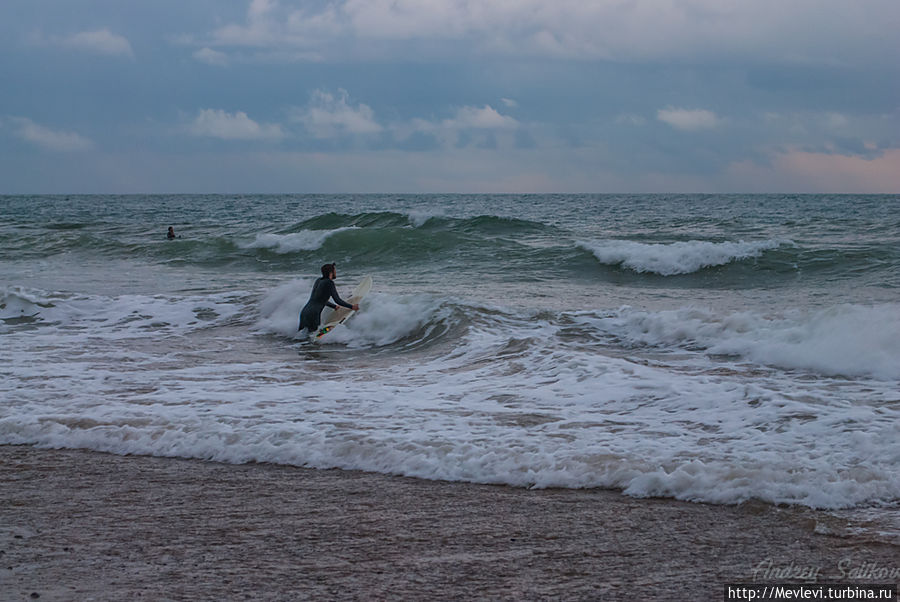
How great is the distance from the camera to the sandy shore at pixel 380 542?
317 cm

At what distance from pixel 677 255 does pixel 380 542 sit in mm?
16298

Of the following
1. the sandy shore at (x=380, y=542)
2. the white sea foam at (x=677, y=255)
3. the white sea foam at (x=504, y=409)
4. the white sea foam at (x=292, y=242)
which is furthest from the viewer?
the white sea foam at (x=292, y=242)

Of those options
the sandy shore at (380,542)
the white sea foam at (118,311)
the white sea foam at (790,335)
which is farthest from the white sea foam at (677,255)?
the sandy shore at (380,542)

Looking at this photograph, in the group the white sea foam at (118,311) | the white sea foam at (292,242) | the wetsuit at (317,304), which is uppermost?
the white sea foam at (292,242)

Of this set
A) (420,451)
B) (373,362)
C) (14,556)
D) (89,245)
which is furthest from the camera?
(89,245)

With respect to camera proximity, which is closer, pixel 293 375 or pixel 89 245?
pixel 293 375

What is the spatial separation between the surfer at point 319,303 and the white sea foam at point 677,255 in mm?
9085

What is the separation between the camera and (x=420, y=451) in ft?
16.8

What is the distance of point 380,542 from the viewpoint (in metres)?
3.66

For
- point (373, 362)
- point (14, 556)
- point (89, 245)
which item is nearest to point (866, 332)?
point (373, 362)

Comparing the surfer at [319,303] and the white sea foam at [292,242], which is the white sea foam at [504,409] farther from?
the white sea foam at [292,242]

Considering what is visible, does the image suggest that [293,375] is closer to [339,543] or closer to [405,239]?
[339,543]

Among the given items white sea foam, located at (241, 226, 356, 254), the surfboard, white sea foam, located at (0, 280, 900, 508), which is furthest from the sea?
white sea foam, located at (241, 226, 356, 254)

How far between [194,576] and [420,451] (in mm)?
2071
